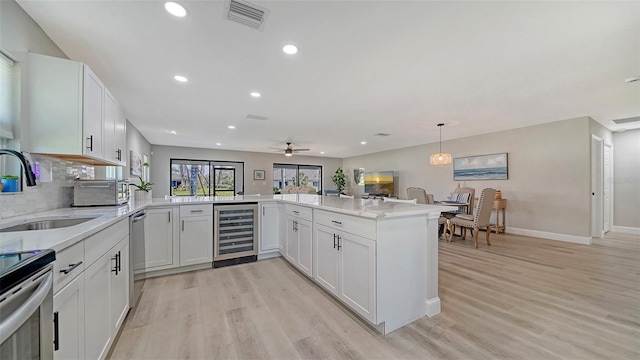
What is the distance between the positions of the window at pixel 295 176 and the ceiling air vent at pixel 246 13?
7603mm

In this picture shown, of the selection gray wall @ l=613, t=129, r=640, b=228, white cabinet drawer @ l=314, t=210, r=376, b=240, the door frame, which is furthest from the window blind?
gray wall @ l=613, t=129, r=640, b=228

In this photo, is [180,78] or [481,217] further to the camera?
[481,217]

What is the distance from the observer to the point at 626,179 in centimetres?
543

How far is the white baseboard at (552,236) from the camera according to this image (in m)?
4.41

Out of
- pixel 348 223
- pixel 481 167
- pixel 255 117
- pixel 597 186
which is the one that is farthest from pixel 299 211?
pixel 597 186

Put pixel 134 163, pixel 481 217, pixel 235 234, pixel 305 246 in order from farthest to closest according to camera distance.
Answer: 1. pixel 134 163
2. pixel 481 217
3. pixel 235 234
4. pixel 305 246

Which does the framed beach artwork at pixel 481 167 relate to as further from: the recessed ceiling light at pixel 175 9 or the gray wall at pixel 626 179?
the recessed ceiling light at pixel 175 9

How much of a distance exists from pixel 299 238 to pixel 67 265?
210 centimetres

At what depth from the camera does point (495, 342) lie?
5.66ft

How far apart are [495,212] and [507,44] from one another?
15.3ft

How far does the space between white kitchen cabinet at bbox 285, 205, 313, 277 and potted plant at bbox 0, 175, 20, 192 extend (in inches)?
87.1

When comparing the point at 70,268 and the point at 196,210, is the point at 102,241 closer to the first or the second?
the point at 70,268

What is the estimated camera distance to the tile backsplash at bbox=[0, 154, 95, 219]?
157 centimetres

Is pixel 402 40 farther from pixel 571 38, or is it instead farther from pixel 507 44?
pixel 571 38
